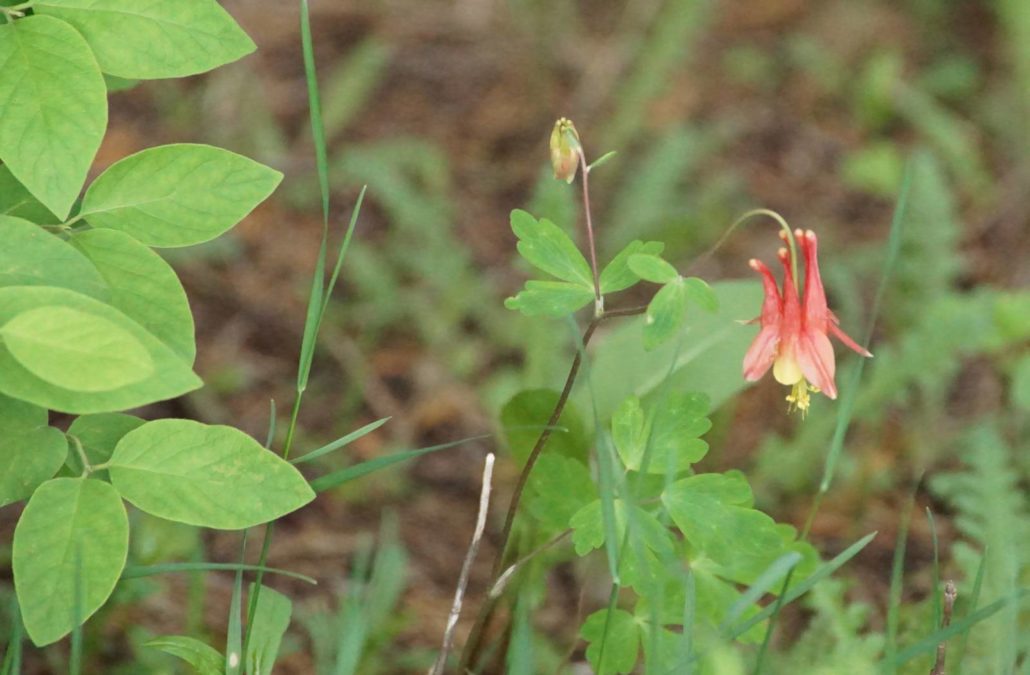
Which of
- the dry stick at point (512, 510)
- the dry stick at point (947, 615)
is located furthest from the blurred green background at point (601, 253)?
the dry stick at point (512, 510)

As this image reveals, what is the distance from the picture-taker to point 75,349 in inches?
48.8

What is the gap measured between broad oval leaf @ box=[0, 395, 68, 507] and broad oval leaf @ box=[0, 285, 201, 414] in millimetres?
150

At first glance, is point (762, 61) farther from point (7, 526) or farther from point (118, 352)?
point (118, 352)

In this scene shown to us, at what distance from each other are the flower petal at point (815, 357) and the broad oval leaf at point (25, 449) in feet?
3.18

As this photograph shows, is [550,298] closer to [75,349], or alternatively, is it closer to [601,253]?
[75,349]

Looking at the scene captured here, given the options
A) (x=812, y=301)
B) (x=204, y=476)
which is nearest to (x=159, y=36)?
(x=204, y=476)

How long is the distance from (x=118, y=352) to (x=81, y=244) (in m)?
0.27

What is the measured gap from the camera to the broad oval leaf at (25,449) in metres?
1.41

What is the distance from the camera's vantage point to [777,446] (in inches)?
106

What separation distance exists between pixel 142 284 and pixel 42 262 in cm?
12

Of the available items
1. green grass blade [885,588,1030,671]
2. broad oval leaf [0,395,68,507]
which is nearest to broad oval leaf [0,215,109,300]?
broad oval leaf [0,395,68,507]

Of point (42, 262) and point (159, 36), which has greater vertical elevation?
point (159, 36)

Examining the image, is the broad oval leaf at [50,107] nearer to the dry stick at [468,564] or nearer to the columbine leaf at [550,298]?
the columbine leaf at [550,298]

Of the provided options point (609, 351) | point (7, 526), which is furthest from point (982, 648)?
point (7, 526)
